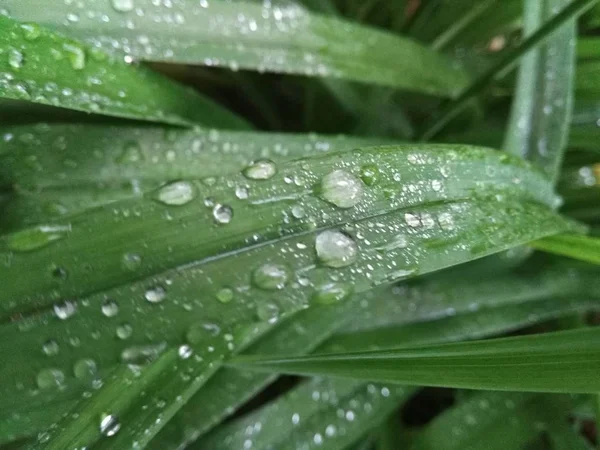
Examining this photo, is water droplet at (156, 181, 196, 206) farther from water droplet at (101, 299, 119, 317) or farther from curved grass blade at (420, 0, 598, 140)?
curved grass blade at (420, 0, 598, 140)

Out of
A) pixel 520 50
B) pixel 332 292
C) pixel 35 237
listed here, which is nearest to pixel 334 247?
pixel 332 292

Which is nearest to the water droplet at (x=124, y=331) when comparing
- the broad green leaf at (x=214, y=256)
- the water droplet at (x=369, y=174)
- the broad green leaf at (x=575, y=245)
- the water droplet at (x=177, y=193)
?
the broad green leaf at (x=214, y=256)

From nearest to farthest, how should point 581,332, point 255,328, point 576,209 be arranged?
point 581,332, point 255,328, point 576,209

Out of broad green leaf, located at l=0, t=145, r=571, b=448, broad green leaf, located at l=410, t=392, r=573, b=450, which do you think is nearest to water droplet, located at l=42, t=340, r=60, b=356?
broad green leaf, located at l=0, t=145, r=571, b=448

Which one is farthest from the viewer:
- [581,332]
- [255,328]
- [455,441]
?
[455,441]

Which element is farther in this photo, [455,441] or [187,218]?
[455,441]

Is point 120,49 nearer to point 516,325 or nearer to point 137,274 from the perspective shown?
point 137,274

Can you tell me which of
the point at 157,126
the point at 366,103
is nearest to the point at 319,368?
the point at 157,126

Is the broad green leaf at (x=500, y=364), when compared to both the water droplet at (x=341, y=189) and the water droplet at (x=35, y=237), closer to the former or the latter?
the water droplet at (x=341, y=189)
